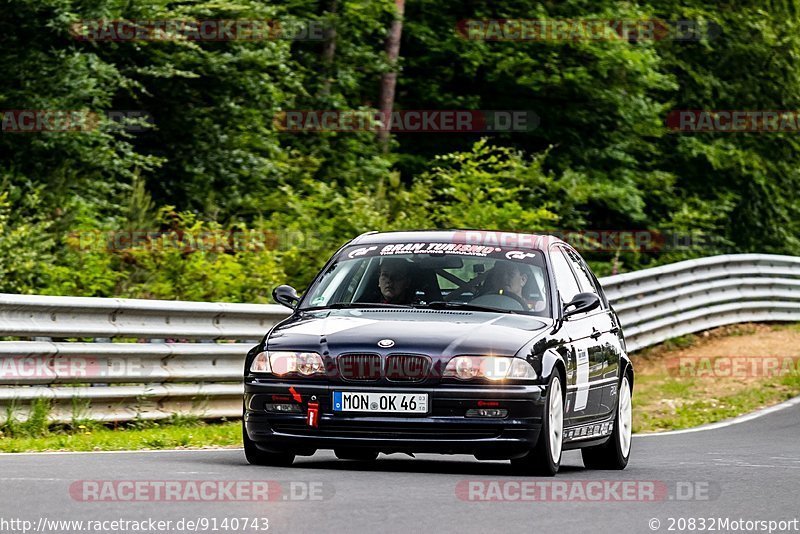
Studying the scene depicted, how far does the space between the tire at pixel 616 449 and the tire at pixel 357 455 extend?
163 cm

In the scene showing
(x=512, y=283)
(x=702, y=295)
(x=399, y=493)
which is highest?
(x=512, y=283)

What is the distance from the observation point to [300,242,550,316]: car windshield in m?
10.2

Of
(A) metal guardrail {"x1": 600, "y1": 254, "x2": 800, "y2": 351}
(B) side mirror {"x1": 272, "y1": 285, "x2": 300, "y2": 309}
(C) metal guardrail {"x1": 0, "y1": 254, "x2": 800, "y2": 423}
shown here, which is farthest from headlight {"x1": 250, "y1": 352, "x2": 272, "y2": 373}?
(A) metal guardrail {"x1": 600, "y1": 254, "x2": 800, "y2": 351}

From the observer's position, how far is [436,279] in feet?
34.2

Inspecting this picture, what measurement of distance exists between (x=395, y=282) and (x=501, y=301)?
720 millimetres

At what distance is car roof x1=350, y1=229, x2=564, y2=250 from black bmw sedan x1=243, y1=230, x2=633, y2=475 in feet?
0.30

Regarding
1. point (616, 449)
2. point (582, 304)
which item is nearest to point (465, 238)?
point (582, 304)

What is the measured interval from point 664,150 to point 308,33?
33.5 feet

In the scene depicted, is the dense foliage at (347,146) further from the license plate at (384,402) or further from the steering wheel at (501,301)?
the license plate at (384,402)

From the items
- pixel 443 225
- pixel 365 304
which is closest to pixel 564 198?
pixel 443 225

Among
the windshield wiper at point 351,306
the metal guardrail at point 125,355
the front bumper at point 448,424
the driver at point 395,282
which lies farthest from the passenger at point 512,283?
the metal guardrail at point 125,355

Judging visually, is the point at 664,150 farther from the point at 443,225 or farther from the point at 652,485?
the point at 652,485

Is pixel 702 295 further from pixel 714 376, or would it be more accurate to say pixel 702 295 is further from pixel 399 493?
pixel 399 493

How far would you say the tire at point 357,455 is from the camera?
402 inches
